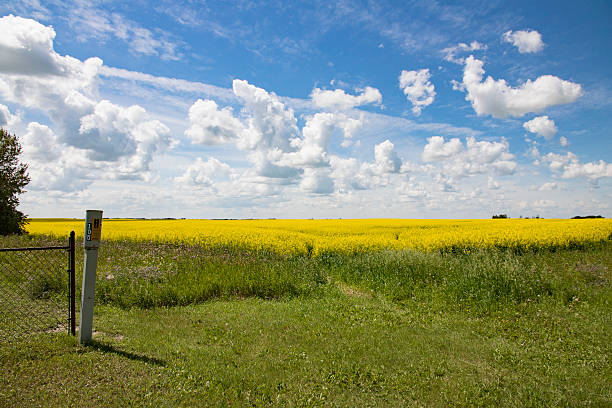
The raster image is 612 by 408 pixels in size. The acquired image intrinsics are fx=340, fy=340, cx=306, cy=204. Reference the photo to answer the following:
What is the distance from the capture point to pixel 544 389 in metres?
4.78

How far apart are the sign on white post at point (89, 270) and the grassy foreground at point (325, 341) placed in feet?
0.88

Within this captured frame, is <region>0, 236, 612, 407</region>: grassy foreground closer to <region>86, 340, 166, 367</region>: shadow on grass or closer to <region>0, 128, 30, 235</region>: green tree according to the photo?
<region>86, 340, 166, 367</region>: shadow on grass

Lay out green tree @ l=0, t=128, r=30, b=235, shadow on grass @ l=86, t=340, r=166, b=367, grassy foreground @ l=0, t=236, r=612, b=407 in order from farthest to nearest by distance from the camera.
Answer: green tree @ l=0, t=128, r=30, b=235, shadow on grass @ l=86, t=340, r=166, b=367, grassy foreground @ l=0, t=236, r=612, b=407

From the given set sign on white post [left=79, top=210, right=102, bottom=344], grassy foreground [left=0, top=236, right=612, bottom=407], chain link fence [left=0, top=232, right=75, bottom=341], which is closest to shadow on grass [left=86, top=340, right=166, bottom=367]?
grassy foreground [left=0, top=236, right=612, bottom=407]

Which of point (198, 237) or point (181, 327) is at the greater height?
point (198, 237)

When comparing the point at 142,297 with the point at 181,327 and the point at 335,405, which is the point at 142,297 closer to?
the point at 181,327

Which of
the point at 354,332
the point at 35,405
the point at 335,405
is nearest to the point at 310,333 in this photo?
the point at 354,332

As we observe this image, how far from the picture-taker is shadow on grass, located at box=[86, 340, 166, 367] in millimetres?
5167

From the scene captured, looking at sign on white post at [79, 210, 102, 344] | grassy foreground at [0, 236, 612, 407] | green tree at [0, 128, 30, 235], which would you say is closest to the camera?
grassy foreground at [0, 236, 612, 407]

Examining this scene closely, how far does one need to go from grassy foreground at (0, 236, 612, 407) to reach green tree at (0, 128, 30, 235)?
1910 centimetres

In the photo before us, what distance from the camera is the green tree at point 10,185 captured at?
77.8 feet

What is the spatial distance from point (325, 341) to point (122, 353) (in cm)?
337

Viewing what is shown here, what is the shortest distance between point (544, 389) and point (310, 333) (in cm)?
372

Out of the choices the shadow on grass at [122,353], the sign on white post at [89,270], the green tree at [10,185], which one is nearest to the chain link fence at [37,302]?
the sign on white post at [89,270]
